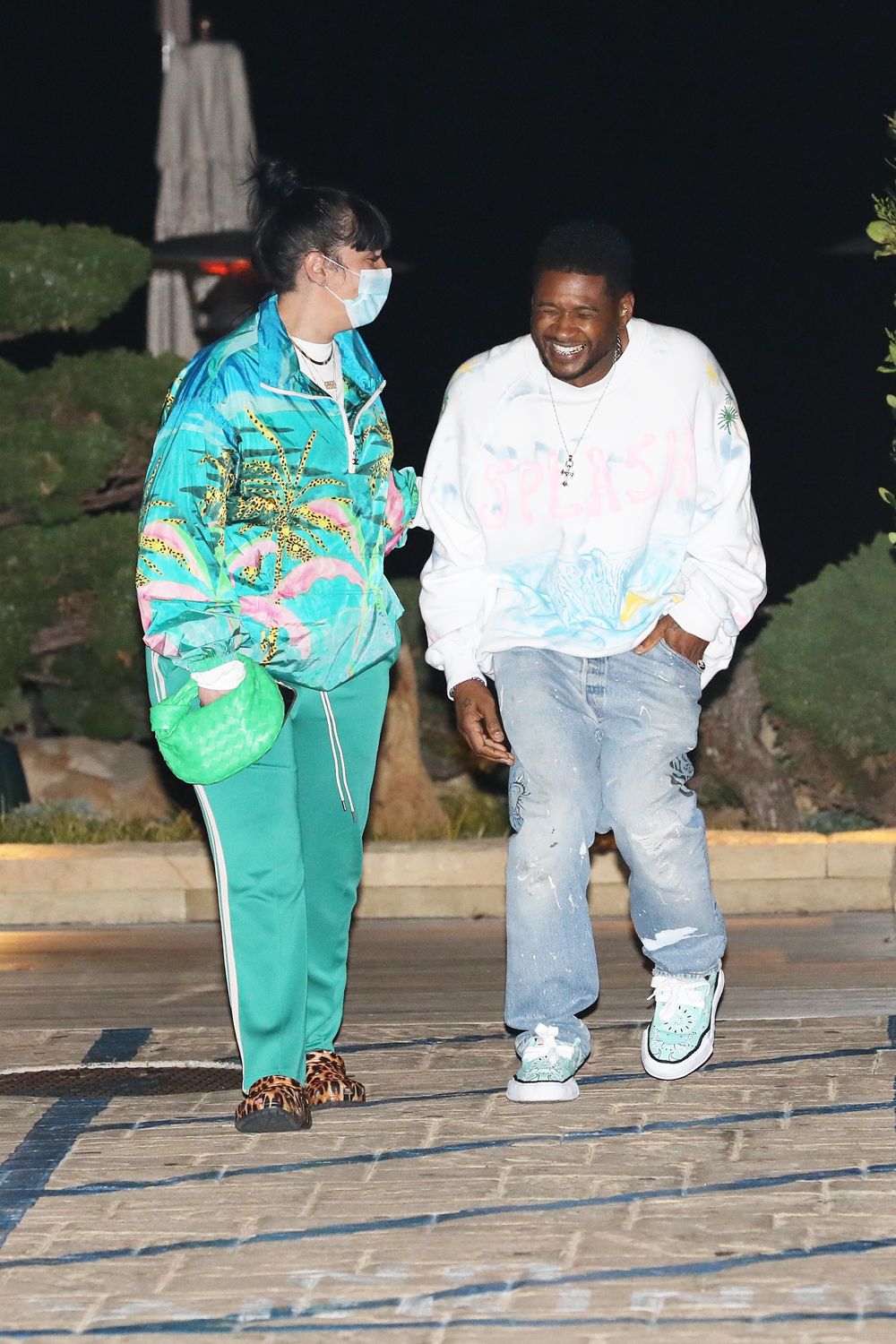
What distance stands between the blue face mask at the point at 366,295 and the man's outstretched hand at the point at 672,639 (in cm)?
96

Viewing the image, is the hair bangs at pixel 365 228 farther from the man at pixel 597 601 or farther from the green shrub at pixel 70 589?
the green shrub at pixel 70 589

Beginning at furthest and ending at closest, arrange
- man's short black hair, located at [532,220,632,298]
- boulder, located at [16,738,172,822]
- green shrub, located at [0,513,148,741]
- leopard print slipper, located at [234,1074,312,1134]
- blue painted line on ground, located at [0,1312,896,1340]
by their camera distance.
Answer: boulder, located at [16,738,172,822] < green shrub, located at [0,513,148,741] < man's short black hair, located at [532,220,632,298] < leopard print slipper, located at [234,1074,312,1134] < blue painted line on ground, located at [0,1312,896,1340]

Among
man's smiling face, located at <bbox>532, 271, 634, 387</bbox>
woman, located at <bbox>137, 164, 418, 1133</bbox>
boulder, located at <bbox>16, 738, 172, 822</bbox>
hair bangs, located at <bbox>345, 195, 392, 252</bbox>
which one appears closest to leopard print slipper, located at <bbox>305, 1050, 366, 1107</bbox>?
woman, located at <bbox>137, 164, 418, 1133</bbox>

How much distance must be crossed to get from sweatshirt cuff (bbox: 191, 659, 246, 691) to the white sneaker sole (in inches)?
44.9

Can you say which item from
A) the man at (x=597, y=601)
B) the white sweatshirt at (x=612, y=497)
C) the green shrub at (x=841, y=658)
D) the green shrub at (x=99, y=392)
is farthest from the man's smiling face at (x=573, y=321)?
the green shrub at (x=99, y=392)

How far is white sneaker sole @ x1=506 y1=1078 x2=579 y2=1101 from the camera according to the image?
4086 mm

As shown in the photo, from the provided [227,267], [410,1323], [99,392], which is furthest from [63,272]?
[410,1323]

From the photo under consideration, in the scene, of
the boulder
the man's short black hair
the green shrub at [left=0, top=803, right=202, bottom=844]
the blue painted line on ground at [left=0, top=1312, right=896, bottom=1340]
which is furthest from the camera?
the boulder

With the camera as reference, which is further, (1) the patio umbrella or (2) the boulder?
(1) the patio umbrella

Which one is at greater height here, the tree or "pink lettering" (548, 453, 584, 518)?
"pink lettering" (548, 453, 584, 518)

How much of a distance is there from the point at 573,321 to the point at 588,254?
0.15 metres

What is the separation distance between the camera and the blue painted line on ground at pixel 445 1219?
3250 mm

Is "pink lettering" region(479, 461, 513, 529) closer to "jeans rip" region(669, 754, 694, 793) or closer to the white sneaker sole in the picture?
"jeans rip" region(669, 754, 694, 793)

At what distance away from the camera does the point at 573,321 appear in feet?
13.3
